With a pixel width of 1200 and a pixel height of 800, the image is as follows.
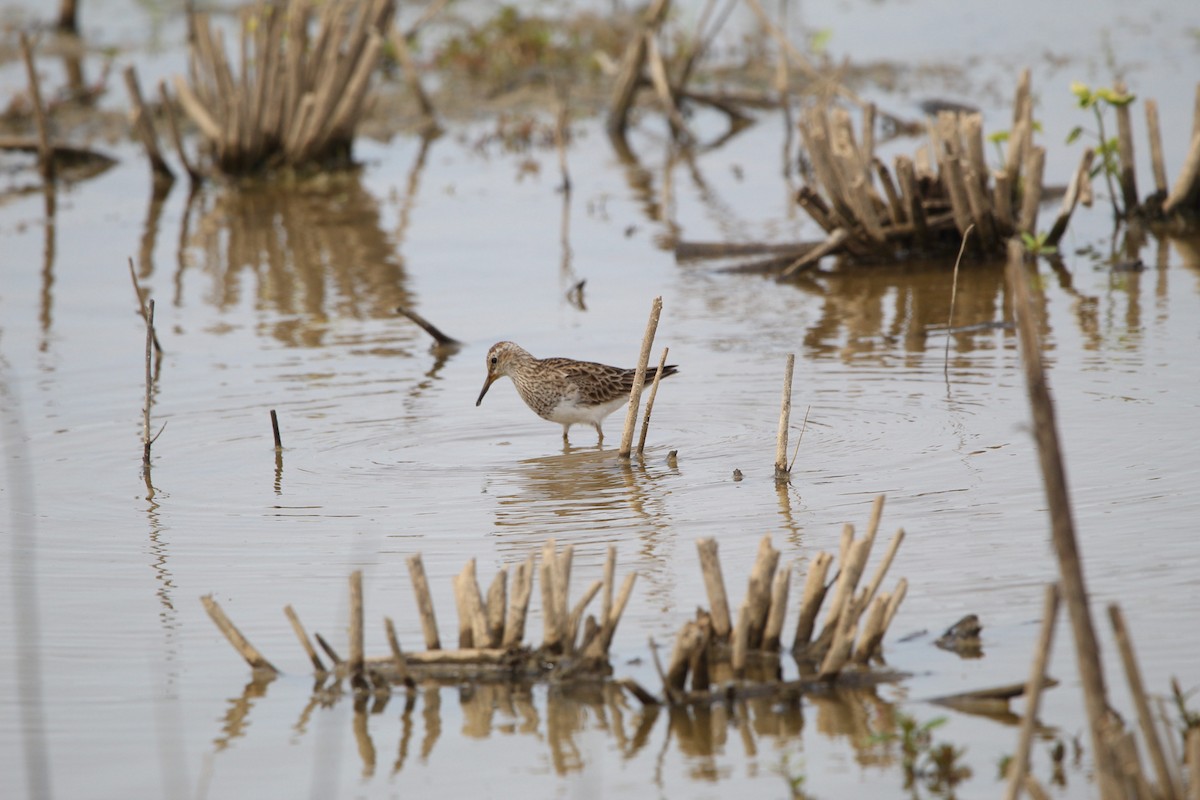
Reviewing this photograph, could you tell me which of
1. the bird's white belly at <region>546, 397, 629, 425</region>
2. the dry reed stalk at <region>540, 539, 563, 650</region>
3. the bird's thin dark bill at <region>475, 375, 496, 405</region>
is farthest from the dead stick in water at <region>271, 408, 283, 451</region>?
the dry reed stalk at <region>540, 539, 563, 650</region>

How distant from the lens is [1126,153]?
12.7m

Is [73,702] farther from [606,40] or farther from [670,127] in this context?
[606,40]

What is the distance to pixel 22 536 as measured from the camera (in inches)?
287

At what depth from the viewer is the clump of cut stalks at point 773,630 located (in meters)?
5.03

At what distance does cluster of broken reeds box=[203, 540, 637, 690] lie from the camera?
5.13 m

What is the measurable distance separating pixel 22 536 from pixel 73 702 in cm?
207

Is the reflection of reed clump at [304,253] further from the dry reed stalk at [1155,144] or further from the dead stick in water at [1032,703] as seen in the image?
the dead stick in water at [1032,703]

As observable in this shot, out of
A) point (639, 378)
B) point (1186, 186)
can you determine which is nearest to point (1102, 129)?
point (1186, 186)

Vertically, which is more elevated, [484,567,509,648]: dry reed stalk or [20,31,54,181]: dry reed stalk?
[20,31,54,181]: dry reed stalk

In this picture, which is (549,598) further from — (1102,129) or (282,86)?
(282,86)

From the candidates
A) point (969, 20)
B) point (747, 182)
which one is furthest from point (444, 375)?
point (969, 20)

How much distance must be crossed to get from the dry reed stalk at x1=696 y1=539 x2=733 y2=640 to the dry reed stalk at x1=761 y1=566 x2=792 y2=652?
137 millimetres

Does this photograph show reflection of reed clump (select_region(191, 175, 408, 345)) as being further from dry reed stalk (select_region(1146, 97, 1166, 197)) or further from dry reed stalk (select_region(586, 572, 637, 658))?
dry reed stalk (select_region(586, 572, 637, 658))

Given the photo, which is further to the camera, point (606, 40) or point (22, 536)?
point (606, 40)
